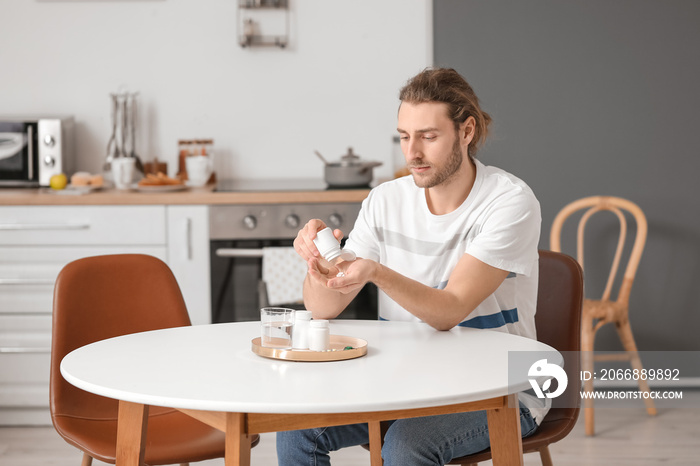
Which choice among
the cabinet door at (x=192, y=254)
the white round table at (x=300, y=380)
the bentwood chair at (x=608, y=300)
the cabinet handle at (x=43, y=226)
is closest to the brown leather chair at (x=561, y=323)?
the white round table at (x=300, y=380)

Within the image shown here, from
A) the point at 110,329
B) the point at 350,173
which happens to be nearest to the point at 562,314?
the point at 110,329

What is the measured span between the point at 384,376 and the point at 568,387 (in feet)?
2.22

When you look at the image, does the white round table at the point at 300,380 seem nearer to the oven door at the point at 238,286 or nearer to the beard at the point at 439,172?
the beard at the point at 439,172

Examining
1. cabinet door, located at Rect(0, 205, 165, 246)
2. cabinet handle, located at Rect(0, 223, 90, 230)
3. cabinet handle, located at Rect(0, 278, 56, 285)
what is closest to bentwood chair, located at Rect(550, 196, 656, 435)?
cabinet door, located at Rect(0, 205, 165, 246)

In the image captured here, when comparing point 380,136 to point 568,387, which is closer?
point 568,387

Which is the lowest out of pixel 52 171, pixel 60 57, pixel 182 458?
pixel 182 458

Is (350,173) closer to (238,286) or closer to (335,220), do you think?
(335,220)

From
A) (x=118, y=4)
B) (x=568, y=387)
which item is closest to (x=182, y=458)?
(x=568, y=387)

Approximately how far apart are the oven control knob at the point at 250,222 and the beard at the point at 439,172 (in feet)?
4.75

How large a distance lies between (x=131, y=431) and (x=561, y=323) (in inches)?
41.4

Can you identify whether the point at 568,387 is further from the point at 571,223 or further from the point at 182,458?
→ the point at 571,223

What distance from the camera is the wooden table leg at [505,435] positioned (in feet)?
5.33

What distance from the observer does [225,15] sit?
394cm

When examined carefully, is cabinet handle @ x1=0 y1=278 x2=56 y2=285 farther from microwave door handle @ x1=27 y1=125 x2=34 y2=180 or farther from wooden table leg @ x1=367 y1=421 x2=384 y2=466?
wooden table leg @ x1=367 y1=421 x2=384 y2=466
